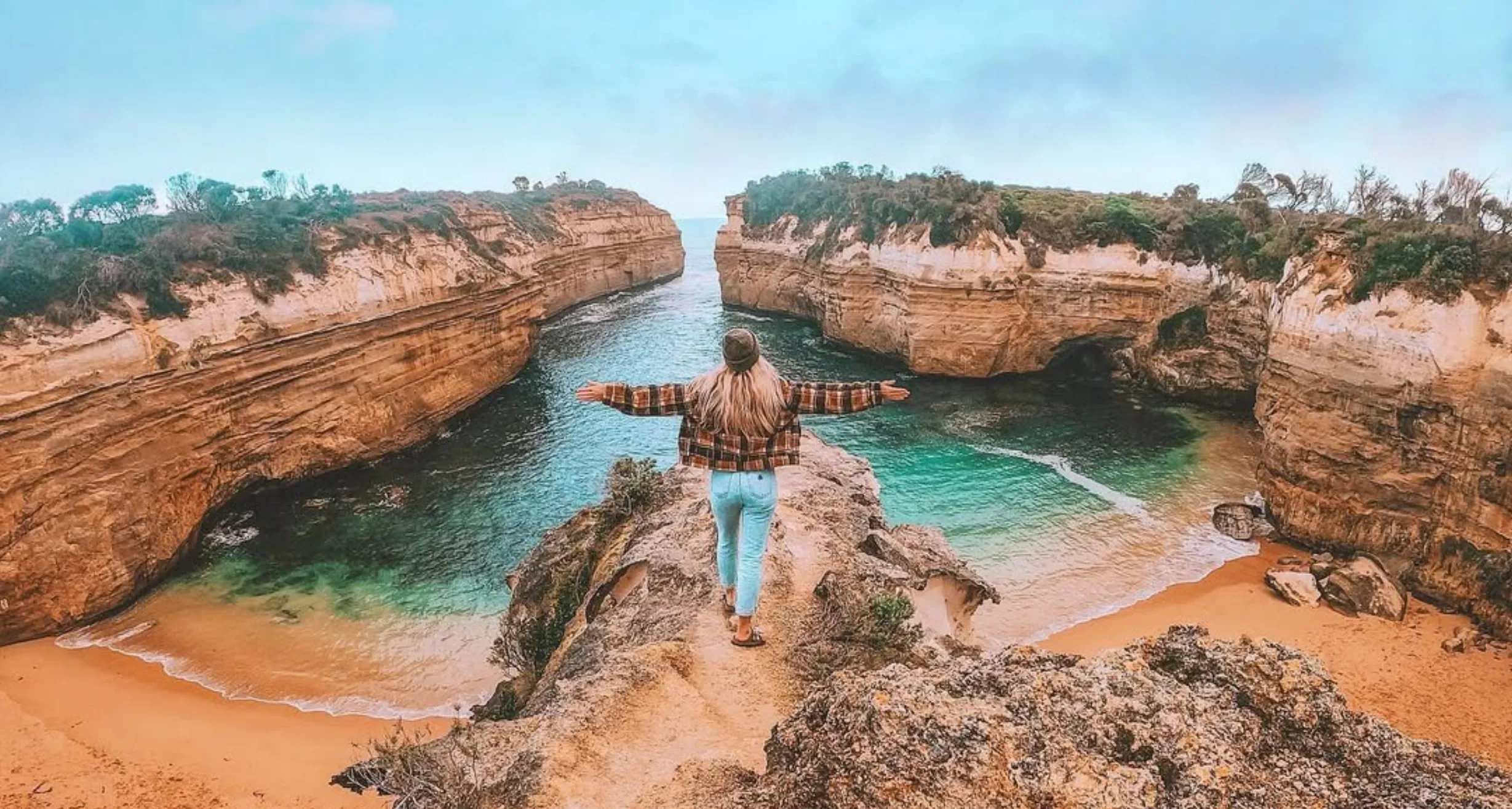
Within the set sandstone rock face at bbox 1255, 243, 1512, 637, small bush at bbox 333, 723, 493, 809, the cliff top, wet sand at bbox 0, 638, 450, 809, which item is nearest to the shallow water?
wet sand at bbox 0, 638, 450, 809

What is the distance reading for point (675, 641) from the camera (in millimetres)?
5832

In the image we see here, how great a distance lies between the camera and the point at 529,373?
1165 inches

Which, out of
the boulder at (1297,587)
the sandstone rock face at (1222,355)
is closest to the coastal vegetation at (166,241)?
the boulder at (1297,587)

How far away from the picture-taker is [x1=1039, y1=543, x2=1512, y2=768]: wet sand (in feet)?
31.0

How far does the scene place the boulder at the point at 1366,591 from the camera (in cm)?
1191

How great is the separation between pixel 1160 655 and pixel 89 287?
59.0 ft

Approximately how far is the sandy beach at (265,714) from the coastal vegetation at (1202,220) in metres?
5.59

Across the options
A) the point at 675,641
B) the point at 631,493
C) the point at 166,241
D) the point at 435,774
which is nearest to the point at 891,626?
the point at 675,641

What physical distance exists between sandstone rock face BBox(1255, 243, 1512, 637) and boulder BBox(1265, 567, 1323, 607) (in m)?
1.44

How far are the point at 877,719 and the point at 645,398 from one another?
2.88m

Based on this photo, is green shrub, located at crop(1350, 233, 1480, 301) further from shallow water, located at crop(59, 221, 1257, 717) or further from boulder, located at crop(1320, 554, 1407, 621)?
shallow water, located at crop(59, 221, 1257, 717)

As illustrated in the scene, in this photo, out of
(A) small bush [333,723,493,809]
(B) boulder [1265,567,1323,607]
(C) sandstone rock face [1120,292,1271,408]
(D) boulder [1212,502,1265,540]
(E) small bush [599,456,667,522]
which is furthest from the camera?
(C) sandstone rock face [1120,292,1271,408]

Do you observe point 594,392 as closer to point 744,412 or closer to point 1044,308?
point 744,412

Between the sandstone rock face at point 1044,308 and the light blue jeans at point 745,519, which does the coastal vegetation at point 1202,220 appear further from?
the light blue jeans at point 745,519
